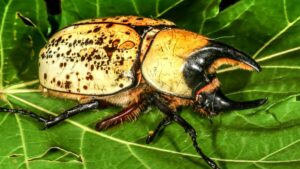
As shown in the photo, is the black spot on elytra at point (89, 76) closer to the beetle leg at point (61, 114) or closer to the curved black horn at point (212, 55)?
the beetle leg at point (61, 114)

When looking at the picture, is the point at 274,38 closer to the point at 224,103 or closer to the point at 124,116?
the point at 224,103

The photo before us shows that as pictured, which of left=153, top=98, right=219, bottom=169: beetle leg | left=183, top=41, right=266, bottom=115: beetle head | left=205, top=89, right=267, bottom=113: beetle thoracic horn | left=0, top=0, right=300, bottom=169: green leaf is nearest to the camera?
left=153, top=98, right=219, bottom=169: beetle leg

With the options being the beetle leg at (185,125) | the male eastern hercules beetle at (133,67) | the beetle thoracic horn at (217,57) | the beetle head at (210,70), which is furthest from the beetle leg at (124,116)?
the beetle thoracic horn at (217,57)

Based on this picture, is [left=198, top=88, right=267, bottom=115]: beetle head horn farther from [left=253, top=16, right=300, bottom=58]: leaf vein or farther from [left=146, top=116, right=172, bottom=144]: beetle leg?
[left=253, top=16, right=300, bottom=58]: leaf vein

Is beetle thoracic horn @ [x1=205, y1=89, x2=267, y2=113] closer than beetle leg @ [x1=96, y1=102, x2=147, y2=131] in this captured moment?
Yes

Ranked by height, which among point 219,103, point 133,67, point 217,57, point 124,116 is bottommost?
point 124,116

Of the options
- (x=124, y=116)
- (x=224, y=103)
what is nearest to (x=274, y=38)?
(x=224, y=103)

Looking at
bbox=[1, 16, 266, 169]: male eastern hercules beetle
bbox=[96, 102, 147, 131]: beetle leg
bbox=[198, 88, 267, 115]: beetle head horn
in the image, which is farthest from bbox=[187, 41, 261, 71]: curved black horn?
bbox=[96, 102, 147, 131]: beetle leg

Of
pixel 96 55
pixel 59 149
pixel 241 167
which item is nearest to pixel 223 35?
pixel 96 55
